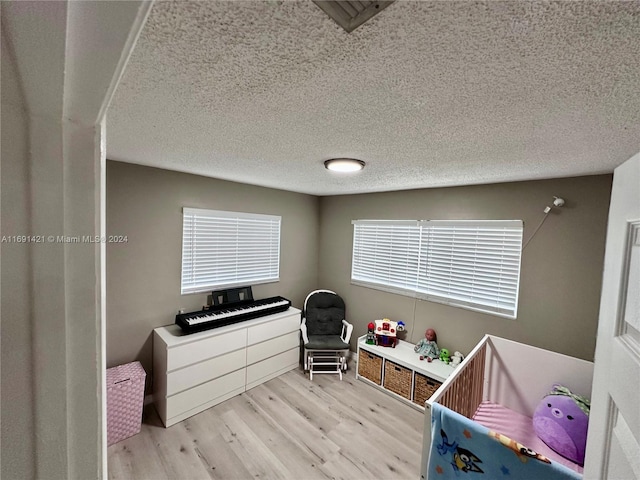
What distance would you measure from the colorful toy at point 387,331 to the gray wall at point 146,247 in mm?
2091

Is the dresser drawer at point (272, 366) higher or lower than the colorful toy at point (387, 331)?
lower

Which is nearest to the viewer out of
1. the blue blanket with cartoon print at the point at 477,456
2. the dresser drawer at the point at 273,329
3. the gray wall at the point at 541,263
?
the blue blanket with cartoon print at the point at 477,456

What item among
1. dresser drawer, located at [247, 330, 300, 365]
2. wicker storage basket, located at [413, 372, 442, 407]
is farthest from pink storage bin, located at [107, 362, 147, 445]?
wicker storage basket, located at [413, 372, 442, 407]

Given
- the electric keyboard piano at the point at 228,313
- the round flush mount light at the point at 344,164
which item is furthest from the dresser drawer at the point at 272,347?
the round flush mount light at the point at 344,164

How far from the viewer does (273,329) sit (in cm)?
320

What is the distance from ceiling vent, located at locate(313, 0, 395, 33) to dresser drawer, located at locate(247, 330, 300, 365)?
9.95 feet

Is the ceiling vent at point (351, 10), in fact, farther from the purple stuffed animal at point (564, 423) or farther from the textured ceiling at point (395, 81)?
the purple stuffed animal at point (564, 423)

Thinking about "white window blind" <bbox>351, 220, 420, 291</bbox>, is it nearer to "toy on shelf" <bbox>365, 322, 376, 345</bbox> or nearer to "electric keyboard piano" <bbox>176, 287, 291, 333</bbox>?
"toy on shelf" <bbox>365, 322, 376, 345</bbox>

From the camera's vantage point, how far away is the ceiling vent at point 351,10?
59cm

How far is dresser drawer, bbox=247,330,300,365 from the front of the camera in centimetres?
302

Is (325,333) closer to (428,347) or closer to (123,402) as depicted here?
(428,347)

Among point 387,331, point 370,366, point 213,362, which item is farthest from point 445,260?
point 213,362

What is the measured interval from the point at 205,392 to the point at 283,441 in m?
0.92

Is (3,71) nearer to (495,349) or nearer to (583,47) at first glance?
(583,47)
